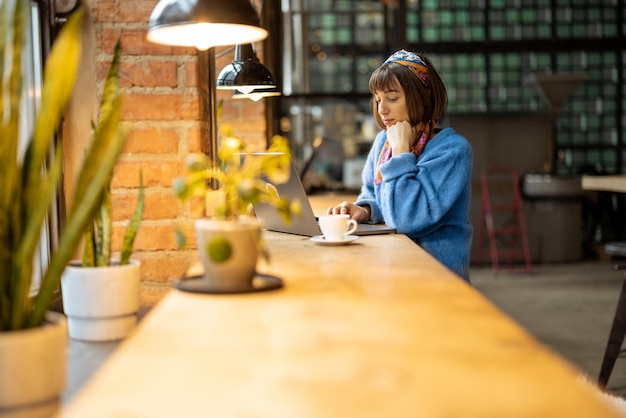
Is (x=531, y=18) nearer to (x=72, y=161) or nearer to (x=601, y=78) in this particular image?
(x=601, y=78)

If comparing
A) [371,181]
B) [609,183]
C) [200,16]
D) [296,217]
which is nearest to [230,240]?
[200,16]

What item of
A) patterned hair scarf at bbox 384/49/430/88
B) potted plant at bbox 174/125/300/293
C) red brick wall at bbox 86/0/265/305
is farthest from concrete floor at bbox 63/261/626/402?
patterned hair scarf at bbox 384/49/430/88

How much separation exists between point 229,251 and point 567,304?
5.25m

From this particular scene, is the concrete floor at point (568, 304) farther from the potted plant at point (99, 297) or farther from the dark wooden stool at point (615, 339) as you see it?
the potted plant at point (99, 297)

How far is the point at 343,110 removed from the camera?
762 cm

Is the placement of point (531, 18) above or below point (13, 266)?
above

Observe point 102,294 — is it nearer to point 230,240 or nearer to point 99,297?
point 99,297

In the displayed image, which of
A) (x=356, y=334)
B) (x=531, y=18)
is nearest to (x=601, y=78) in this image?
(x=531, y=18)

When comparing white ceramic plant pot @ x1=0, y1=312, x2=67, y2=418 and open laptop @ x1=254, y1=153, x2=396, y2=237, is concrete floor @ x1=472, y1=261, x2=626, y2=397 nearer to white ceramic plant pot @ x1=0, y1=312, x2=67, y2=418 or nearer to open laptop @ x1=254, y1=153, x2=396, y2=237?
open laptop @ x1=254, y1=153, x2=396, y2=237

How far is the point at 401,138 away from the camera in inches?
98.3

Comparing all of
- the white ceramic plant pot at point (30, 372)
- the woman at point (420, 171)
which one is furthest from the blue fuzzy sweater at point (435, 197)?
the white ceramic plant pot at point (30, 372)

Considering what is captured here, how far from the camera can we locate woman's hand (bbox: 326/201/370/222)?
2.52m

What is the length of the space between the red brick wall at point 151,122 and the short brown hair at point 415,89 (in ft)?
2.20

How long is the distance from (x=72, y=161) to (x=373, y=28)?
7.08 metres
